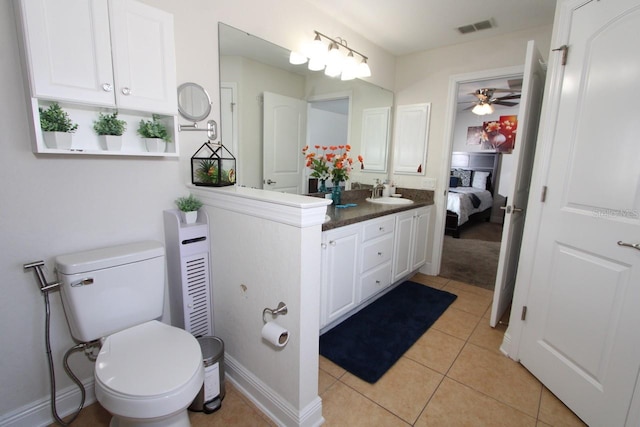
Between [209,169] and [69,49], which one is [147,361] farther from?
[69,49]

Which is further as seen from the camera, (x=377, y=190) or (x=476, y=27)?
(x=377, y=190)

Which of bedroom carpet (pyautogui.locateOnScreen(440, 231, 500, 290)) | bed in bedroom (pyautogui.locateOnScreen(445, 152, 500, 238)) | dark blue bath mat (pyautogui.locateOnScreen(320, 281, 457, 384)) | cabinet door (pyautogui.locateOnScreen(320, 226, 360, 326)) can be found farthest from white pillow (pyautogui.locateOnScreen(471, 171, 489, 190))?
cabinet door (pyautogui.locateOnScreen(320, 226, 360, 326))

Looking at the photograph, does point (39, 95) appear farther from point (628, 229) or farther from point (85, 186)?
point (628, 229)

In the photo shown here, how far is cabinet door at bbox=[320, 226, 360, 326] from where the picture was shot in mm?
1846

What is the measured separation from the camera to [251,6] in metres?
1.77

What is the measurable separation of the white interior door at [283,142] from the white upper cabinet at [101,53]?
2.40 feet

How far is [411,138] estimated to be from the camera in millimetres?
3150

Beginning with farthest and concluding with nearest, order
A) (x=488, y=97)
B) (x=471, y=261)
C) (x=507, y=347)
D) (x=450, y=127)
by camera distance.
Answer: (x=488, y=97)
(x=471, y=261)
(x=450, y=127)
(x=507, y=347)

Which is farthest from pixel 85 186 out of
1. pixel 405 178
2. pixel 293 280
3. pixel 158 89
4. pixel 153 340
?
→ pixel 405 178

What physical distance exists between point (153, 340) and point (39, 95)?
105 cm

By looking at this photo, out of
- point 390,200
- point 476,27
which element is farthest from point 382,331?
point 476,27

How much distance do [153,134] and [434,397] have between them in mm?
1989

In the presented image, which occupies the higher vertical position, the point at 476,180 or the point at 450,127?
the point at 450,127

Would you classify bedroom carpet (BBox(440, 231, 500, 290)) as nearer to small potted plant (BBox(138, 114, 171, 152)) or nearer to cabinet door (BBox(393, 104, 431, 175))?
cabinet door (BBox(393, 104, 431, 175))
